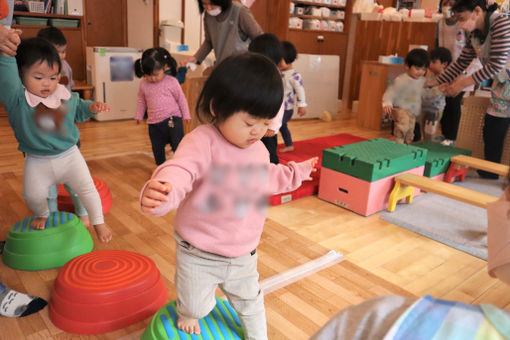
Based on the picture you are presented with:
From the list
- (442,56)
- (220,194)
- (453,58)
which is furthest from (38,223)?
(453,58)

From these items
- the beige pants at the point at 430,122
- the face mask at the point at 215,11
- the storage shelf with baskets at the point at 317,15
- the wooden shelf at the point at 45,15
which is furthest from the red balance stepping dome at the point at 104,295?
the storage shelf with baskets at the point at 317,15

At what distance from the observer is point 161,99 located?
291 centimetres

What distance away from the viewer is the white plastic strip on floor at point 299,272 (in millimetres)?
1810

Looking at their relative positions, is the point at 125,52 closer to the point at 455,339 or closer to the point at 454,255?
the point at 454,255

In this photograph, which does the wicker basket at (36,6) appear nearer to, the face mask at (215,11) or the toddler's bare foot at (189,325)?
the face mask at (215,11)

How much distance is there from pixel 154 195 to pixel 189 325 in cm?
55

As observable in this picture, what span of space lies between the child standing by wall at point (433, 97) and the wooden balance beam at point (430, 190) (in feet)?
4.60

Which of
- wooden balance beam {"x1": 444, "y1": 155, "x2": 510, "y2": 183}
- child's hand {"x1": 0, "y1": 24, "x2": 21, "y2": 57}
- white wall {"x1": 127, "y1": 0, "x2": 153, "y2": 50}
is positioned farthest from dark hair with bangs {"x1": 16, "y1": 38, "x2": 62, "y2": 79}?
white wall {"x1": 127, "y1": 0, "x2": 153, "y2": 50}

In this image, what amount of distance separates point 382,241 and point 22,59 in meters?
1.96

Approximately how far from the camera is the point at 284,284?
1.83 metres

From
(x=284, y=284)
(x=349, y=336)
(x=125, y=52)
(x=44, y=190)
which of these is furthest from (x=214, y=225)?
(x=125, y=52)

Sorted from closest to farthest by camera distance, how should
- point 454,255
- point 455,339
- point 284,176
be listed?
1. point 455,339
2. point 284,176
3. point 454,255

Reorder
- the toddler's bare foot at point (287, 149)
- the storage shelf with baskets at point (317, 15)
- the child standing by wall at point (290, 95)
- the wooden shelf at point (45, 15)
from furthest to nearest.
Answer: the storage shelf with baskets at point (317, 15) → the wooden shelf at point (45, 15) → the toddler's bare foot at point (287, 149) → the child standing by wall at point (290, 95)

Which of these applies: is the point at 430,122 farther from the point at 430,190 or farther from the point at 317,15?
the point at 317,15
